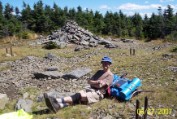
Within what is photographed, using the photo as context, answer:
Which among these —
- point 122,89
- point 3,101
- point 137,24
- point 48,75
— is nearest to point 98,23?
point 137,24

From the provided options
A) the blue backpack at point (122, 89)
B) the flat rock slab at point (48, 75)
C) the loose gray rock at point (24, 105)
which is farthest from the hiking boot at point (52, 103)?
the flat rock slab at point (48, 75)

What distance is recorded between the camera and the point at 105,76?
30.6ft

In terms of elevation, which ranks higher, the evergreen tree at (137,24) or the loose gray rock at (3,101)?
the evergreen tree at (137,24)

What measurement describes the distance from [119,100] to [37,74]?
695cm

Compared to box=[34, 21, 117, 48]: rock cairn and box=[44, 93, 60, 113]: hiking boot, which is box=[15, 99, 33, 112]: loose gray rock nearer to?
box=[44, 93, 60, 113]: hiking boot

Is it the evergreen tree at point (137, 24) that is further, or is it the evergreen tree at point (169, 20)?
the evergreen tree at point (137, 24)

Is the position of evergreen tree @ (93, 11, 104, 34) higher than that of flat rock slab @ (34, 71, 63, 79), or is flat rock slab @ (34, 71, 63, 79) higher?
evergreen tree @ (93, 11, 104, 34)

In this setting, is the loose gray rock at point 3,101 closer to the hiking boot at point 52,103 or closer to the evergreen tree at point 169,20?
the hiking boot at point 52,103

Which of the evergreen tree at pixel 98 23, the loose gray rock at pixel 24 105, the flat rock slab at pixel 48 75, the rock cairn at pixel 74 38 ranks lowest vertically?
the loose gray rock at pixel 24 105
